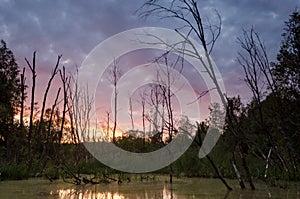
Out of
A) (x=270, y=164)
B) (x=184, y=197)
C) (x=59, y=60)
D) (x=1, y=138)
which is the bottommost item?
(x=184, y=197)

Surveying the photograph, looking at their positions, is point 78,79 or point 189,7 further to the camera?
point 78,79

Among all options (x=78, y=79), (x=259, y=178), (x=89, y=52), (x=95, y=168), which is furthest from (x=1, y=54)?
(x=259, y=178)

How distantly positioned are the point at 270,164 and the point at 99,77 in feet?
21.6

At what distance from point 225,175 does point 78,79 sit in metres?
6.24

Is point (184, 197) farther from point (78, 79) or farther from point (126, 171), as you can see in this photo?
point (78, 79)

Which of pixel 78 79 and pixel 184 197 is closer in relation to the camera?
pixel 184 197

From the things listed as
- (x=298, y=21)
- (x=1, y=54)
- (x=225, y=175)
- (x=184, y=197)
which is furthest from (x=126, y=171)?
(x=1, y=54)

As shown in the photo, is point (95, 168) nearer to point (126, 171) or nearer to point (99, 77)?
point (126, 171)

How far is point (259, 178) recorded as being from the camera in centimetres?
714

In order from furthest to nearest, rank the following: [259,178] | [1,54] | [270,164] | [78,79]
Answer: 1. [1,54]
2. [78,79]
3. [270,164]
4. [259,178]

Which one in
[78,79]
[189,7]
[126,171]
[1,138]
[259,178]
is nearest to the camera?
[189,7]

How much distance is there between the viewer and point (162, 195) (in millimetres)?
4941

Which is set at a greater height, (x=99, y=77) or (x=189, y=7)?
(x=99, y=77)

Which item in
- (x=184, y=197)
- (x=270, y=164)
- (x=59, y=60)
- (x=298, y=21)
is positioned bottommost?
(x=184, y=197)
